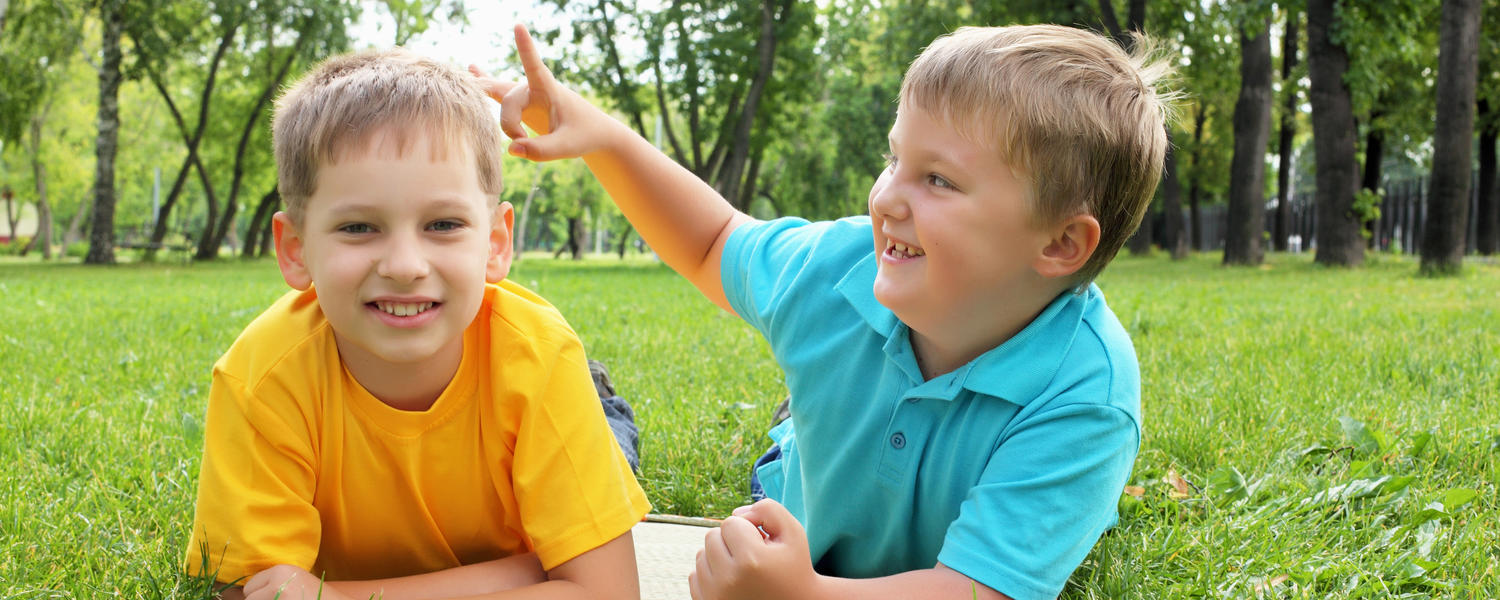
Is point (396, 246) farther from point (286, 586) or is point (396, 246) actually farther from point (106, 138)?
point (106, 138)

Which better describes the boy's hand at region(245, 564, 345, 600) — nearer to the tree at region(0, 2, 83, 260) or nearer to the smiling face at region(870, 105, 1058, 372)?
the smiling face at region(870, 105, 1058, 372)

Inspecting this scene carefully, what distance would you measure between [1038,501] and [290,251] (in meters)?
1.42

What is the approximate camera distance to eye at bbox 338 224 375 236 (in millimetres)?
1872

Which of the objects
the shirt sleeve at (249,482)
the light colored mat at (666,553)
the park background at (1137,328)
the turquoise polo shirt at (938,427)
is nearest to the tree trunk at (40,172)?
the park background at (1137,328)

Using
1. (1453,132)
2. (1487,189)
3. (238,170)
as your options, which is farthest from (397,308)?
(238,170)

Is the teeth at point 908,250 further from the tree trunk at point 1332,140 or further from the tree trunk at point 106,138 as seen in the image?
the tree trunk at point 106,138

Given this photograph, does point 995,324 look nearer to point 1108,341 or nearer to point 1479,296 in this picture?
point 1108,341

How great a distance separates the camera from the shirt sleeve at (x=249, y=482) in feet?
6.31

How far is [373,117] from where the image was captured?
188 centimetres

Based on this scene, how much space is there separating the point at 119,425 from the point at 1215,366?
4428mm

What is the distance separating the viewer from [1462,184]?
37.6ft

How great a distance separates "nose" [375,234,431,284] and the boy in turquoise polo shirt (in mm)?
305

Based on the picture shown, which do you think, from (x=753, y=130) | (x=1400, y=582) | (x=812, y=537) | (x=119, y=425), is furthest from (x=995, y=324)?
(x=753, y=130)

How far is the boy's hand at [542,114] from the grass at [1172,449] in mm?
1087
